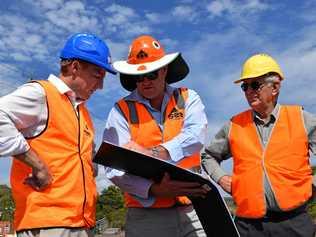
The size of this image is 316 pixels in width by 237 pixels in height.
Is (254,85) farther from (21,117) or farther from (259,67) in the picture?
(21,117)

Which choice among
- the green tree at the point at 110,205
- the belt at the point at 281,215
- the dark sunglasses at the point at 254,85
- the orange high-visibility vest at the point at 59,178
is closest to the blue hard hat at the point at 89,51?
the orange high-visibility vest at the point at 59,178

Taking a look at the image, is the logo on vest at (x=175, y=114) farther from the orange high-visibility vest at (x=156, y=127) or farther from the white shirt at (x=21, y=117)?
the white shirt at (x=21, y=117)

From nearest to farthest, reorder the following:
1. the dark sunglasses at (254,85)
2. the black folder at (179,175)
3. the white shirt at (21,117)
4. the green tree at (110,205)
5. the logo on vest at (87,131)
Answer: the white shirt at (21,117) → the black folder at (179,175) → the logo on vest at (87,131) → the dark sunglasses at (254,85) → the green tree at (110,205)

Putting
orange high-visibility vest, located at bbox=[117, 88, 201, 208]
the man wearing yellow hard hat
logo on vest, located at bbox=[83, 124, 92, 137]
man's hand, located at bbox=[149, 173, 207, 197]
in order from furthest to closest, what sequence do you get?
the man wearing yellow hard hat < orange high-visibility vest, located at bbox=[117, 88, 201, 208] < logo on vest, located at bbox=[83, 124, 92, 137] < man's hand, located at bbox=[149, 173, 207, 197]

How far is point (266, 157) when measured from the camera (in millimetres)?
4688

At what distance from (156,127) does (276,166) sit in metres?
1.20

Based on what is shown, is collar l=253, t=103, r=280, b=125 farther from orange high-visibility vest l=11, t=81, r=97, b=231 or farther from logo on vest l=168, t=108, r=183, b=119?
orange high-visibility vest l=11, t=81, r=97, b=231

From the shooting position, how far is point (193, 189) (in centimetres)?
400

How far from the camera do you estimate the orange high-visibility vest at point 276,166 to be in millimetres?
4531

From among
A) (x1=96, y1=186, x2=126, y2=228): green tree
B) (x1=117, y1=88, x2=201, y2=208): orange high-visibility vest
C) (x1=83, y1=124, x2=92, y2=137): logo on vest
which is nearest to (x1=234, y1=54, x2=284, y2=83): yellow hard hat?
(x1=117, y1=88, x2=201, y2=208): orange high-visibility vest

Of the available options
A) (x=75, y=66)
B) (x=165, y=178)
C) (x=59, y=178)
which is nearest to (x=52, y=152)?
(x=59, y=178)

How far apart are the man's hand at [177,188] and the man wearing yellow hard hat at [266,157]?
833 millimetres

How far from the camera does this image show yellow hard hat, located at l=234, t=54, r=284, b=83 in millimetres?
4902

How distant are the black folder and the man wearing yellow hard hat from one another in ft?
2.04
